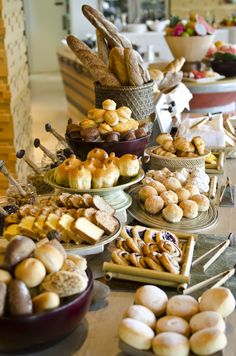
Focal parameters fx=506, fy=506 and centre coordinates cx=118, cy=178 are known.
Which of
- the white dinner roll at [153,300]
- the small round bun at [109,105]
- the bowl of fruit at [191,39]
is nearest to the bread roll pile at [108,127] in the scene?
the small round bun at [109,105]

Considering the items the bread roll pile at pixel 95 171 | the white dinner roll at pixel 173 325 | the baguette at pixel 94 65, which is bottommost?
the white dinner roll at pixel 173 325

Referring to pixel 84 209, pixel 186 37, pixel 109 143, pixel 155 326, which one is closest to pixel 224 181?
pixel 109 143

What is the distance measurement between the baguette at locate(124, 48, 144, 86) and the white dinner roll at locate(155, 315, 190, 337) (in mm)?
1157

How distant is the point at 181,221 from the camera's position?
1.42 metres

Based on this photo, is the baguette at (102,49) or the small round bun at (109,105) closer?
the small round bun at (109,105)

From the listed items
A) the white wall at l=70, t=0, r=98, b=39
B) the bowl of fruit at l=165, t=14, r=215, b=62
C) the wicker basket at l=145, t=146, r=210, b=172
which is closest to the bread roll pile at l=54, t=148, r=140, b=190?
the wicker basket at l=145, t=146, r=210, b=172

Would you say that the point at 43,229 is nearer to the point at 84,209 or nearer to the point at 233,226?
the point at 84,209

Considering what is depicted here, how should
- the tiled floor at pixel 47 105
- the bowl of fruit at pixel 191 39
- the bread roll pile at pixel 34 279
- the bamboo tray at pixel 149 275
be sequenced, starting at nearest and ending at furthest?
1. the bread roll pile at pixel 34 279
2. the bamboo tray at pixel 149 275
3. the bowl of fruit at pixel 191 39
4. the tiled floor at pixel 47 105

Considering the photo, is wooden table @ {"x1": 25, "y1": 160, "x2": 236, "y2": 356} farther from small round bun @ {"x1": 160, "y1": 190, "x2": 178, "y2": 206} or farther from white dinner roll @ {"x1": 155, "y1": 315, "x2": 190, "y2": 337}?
small round bun @ {"x1": 160, "y1": 190, "x2": 178, "y2": 206}

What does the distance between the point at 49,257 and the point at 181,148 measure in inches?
38.8

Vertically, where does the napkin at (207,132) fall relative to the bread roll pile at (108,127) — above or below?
below

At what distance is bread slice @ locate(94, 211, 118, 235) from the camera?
115 centimetres

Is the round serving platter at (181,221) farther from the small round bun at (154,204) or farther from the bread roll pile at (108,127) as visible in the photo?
the bread roll pile at (108,127)

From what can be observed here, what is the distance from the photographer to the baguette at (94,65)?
74.9 inches
